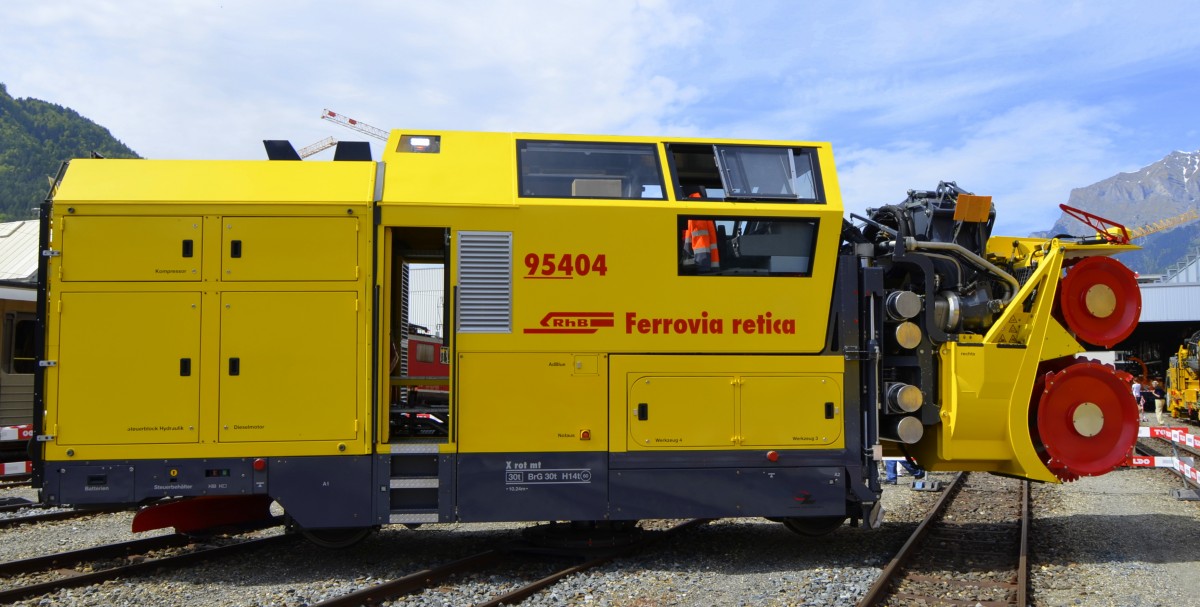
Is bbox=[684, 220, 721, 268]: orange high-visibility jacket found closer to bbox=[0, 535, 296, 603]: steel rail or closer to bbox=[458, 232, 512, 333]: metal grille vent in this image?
bbox=[458, 232, 512, 333]: metal grille vent

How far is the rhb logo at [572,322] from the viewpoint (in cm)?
716

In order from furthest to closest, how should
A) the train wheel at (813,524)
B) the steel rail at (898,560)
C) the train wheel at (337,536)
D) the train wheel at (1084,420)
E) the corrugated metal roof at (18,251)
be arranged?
1. the corrugated metal roof at (18,251)
2. the train wheel at (813,524)
3. the train wheel at (1084,420)
4. the train wheel at (337,536)
5. the steel rail at (898,560)

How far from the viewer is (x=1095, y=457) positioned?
793 centimetres

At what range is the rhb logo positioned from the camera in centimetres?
716

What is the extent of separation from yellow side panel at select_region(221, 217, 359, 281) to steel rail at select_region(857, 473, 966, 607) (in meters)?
4.75

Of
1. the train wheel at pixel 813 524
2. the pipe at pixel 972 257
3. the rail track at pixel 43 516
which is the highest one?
the pipe at pixel 972 257

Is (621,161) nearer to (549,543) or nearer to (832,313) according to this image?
(832,313)

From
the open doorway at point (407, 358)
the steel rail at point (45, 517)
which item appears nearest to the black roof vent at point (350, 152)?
the open doorway at point (407, 358)

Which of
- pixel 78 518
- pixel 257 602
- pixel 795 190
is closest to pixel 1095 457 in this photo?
pixel 795 190

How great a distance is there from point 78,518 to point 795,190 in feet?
29.0

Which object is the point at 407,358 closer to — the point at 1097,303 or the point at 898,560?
the point at 898,560

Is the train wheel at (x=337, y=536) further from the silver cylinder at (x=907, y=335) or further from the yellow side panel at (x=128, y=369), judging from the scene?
the silver cylinder at (x=907, y=335)

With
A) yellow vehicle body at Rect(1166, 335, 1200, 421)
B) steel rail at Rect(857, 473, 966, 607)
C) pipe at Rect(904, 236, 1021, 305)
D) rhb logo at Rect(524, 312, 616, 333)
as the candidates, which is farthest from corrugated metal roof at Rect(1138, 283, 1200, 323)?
rhb logo at Rect(524, 312, 616, 333)

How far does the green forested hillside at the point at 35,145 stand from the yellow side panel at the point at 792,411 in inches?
3336
